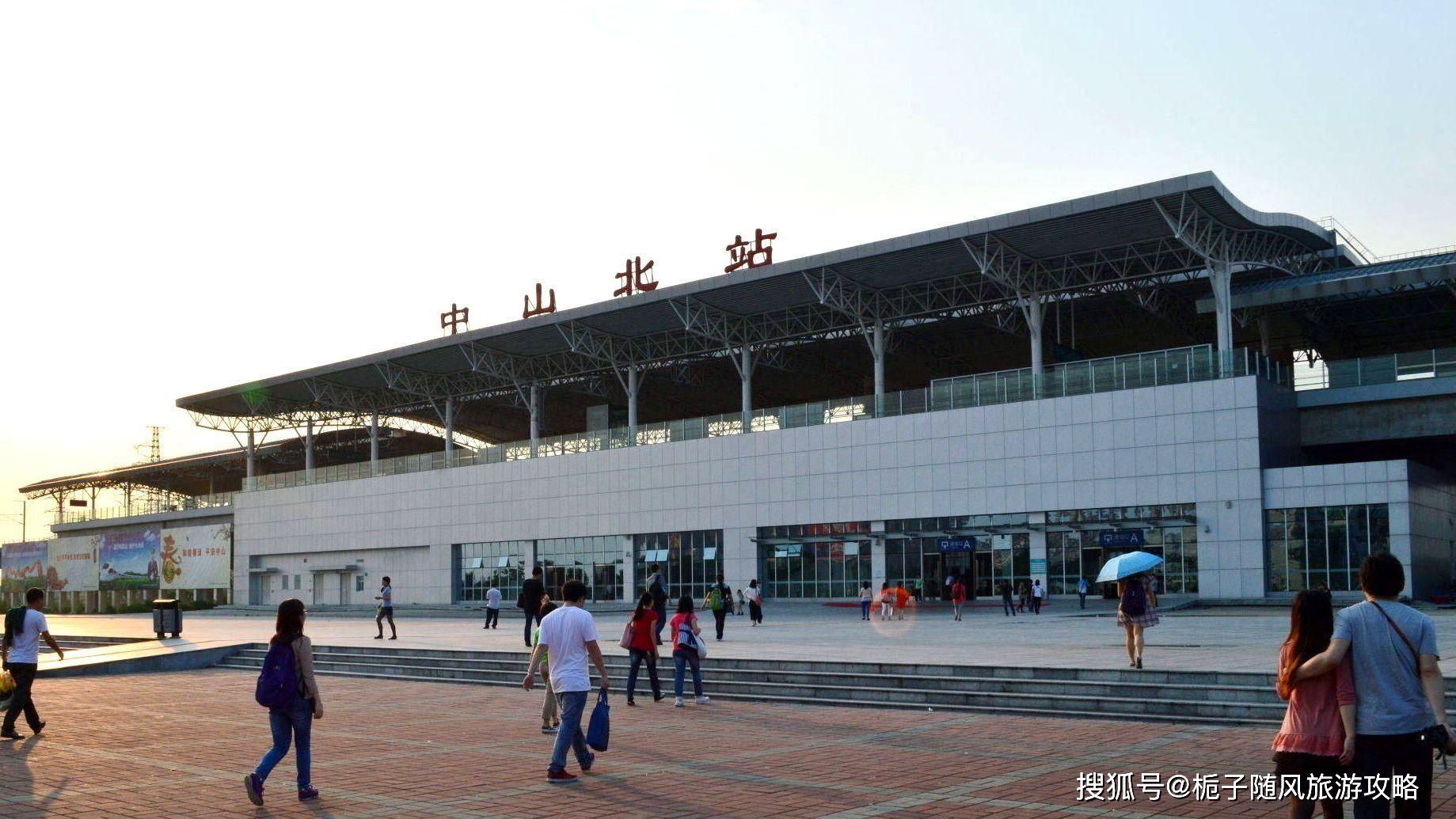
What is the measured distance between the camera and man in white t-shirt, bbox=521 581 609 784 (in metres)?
11.6

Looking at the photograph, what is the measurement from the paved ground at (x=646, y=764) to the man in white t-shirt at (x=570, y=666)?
0.29 meters

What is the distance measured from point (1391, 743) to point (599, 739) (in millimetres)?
7625

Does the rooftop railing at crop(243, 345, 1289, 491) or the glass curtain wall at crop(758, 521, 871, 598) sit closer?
the rooftop railing at crop(243, 345, 1289, 491)

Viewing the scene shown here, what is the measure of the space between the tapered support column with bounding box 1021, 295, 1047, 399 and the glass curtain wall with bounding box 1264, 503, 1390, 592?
9.51 meters

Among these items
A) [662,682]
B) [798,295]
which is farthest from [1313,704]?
[798,295]

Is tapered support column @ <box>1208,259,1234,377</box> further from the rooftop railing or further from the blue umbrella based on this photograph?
the blue umbrella

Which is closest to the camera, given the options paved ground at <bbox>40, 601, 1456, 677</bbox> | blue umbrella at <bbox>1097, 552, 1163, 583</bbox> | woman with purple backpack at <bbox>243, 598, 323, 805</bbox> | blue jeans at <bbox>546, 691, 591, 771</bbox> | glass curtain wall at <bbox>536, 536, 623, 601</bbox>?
woman with purple backpack at <bbox>243, 598, 323, 805</bbox>

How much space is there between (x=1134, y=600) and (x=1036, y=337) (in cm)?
3164

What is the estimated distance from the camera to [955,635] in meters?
30.2

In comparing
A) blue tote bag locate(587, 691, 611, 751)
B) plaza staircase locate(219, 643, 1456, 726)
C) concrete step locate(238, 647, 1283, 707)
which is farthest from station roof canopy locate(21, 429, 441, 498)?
blue tote bag locate(587, 691, 611, 751)

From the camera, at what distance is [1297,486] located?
140ft

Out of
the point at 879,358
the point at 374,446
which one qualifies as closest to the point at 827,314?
the point at 879,358

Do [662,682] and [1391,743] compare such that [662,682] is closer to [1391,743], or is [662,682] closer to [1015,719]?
[1015,719]

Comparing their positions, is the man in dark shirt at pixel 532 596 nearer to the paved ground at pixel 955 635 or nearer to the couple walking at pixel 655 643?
the paved ground at pixel 955 635
